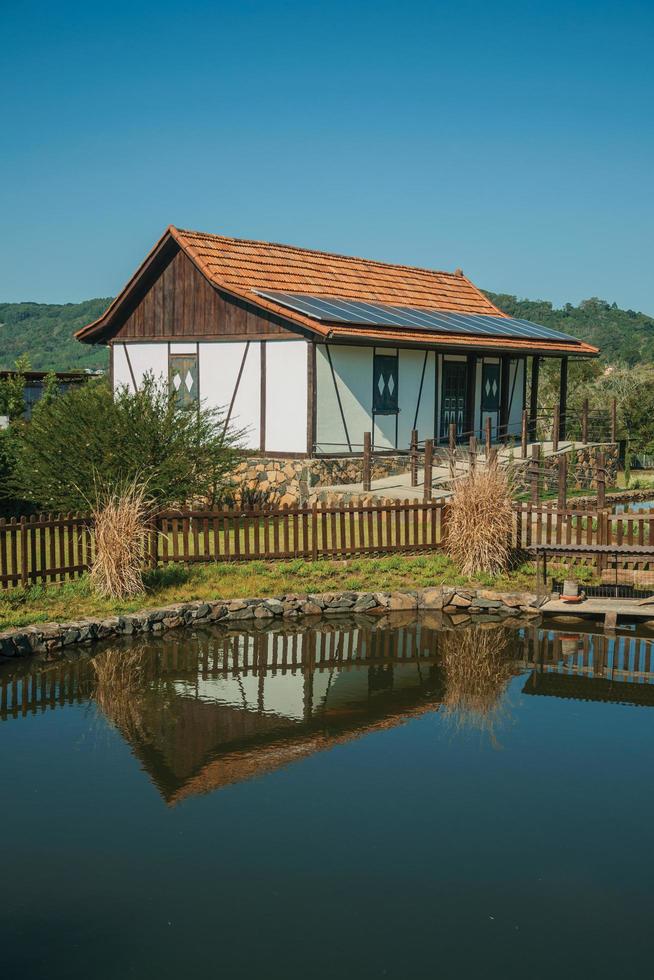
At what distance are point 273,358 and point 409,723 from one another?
14.2 m

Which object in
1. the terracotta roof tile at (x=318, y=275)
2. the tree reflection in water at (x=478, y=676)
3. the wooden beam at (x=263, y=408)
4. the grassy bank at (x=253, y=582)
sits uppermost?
the terracotta roof tile at (x=318, y=275)

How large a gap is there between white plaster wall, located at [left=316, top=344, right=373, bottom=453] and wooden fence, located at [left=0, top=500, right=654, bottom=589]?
5.67m

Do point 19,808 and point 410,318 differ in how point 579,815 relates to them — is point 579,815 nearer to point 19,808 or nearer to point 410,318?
point 19,808

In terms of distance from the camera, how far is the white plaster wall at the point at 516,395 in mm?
30703

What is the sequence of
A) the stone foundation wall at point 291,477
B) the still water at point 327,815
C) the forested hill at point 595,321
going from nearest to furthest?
the still water at point 327,815 → the stone foundation wall at point 291,477 → the forested hill at point 595,321

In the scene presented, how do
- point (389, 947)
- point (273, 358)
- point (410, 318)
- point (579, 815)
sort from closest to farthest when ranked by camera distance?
1. point (389, 947)
2. point (579, 815)
3. point (273, 358)
4. point (410, 318)

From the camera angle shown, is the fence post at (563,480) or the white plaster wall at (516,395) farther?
the white plaster wall at (516,395)

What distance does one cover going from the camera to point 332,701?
11297mm

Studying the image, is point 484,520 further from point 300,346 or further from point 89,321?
point 89,321

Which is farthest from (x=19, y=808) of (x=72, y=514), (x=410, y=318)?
(x=410, y=318)

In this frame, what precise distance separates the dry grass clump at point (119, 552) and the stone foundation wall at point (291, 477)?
772 cm


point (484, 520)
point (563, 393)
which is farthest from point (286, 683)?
point (563, 393)

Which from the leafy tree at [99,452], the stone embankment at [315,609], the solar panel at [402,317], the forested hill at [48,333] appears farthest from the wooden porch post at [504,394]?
the forested hill at [48,333]

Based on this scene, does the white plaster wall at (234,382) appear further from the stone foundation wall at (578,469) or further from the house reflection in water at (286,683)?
the house reflection in water at (286,683)
